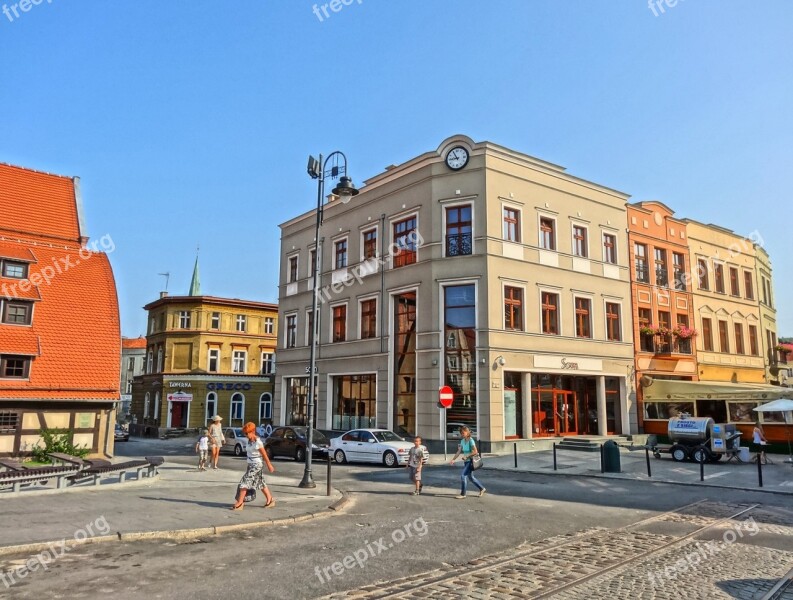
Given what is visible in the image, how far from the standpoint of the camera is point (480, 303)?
2653 centimetres

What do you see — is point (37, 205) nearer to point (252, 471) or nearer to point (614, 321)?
point (252, 471)

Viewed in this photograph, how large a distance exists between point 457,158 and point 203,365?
33.0 m

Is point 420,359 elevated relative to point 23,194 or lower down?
lower down

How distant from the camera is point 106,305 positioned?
953 inches

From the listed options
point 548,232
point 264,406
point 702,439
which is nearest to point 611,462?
point 702,439

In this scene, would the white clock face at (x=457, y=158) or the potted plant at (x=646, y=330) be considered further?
the potted plant at (x=646, y=330)

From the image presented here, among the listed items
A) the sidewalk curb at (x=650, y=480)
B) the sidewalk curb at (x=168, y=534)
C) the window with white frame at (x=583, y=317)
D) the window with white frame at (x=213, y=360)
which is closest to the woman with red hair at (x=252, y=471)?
the sidewalk curb at (x=168, y=534)

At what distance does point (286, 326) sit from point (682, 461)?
958 inches

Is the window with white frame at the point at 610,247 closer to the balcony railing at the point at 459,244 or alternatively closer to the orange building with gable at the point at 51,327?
the balcony railing at the point at 459,244

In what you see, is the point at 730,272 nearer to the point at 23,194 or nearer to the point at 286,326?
the point at 286,326

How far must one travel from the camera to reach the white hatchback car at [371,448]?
22000mm

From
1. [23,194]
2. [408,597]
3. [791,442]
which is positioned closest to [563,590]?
[408,597]

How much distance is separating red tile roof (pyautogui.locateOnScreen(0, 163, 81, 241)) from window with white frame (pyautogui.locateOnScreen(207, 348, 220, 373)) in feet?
87.7

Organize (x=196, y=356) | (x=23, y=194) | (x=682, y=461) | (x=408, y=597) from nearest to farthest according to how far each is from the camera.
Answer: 1. (x=408, y=597)
2. (x=682, y=461)
3. (x=23, y=194)
4. (x=196, y=356)
